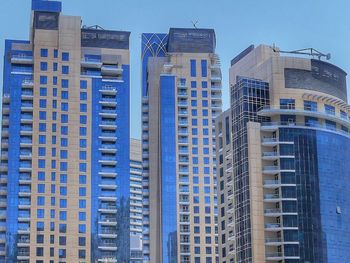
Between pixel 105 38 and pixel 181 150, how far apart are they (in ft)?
69.3

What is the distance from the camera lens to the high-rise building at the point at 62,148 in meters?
125

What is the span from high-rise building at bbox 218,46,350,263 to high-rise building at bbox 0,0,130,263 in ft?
84.7

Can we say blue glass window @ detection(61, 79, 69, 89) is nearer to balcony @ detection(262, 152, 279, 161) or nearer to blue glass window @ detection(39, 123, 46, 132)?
blue glass window @ detection(39, 123, 46, 132)

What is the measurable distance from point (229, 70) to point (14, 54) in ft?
122

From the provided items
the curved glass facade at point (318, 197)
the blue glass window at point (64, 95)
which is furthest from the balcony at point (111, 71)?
the curved glass facade at point (318, 197)

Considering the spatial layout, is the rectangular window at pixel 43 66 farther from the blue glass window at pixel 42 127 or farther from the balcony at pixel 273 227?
the balcony at pixel 273 227

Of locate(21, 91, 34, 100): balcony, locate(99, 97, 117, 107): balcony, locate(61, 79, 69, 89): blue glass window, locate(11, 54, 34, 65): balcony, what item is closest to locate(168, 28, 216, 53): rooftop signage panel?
locate(99, 97, 117, 107): balcony

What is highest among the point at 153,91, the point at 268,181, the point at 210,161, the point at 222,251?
the point at 153,91

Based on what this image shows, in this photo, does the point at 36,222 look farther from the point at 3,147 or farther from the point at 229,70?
the point at 229,70

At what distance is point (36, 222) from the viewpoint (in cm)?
12481

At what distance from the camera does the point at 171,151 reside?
138 meters

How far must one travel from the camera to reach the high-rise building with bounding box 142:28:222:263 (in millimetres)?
134875

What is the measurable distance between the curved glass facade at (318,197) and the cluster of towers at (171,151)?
140 mm

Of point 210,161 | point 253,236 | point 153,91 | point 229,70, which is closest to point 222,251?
point 253,236
